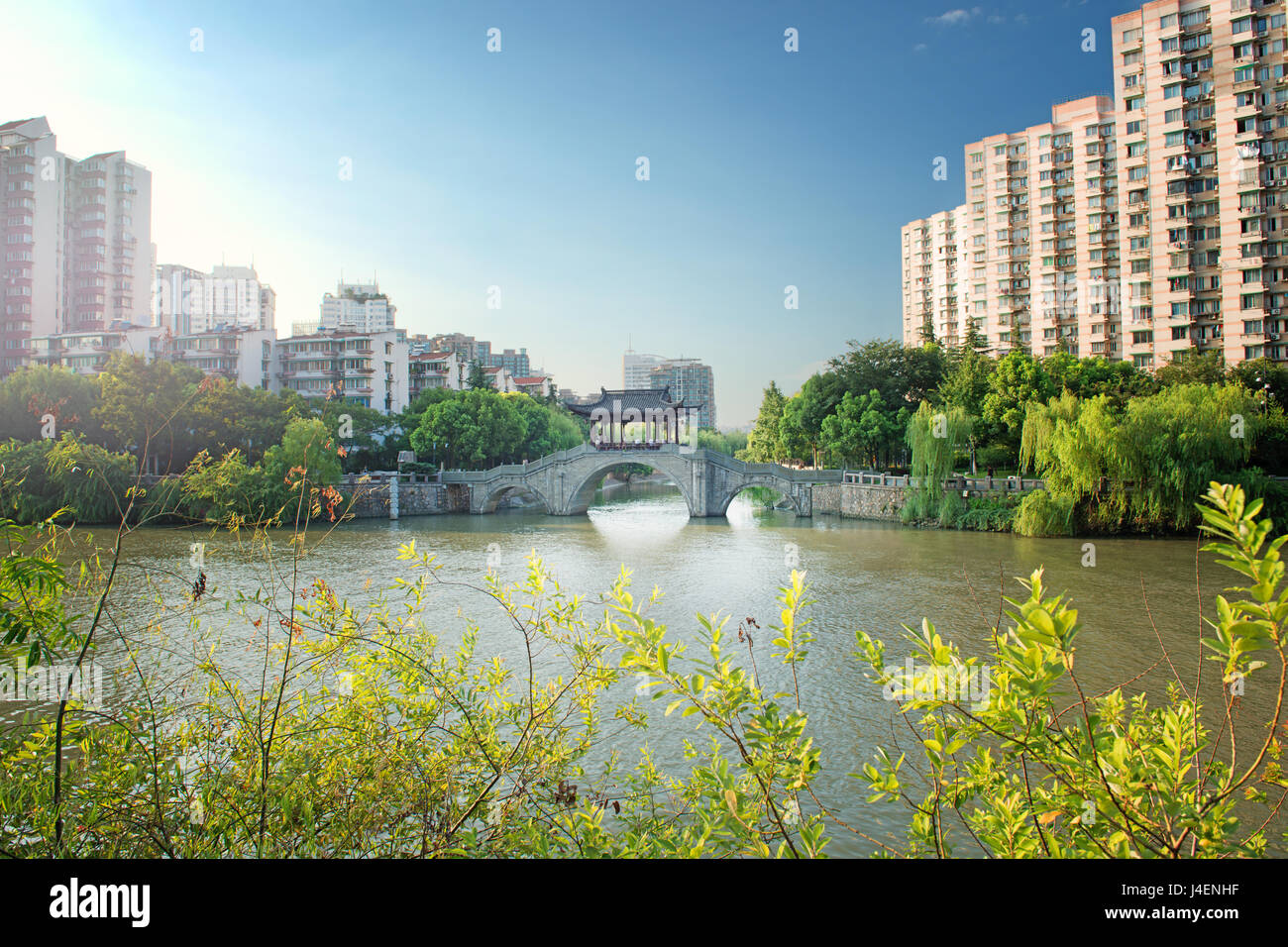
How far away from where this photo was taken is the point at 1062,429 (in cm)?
2134

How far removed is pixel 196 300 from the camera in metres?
69.8

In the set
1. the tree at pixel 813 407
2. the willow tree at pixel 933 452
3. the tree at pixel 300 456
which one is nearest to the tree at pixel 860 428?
the tree at pixel 813 407

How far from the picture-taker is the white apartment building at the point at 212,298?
217 ft

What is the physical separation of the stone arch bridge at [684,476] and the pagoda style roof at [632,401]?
416 cm

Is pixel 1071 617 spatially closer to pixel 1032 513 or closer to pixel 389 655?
pixel 389 655

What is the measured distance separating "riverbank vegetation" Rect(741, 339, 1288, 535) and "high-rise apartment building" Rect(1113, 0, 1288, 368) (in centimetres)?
444

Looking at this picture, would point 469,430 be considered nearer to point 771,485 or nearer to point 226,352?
point 771,485

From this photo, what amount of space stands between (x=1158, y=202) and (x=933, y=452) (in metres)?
19.7

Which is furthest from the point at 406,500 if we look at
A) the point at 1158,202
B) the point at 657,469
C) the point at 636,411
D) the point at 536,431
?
the point at 1158,202

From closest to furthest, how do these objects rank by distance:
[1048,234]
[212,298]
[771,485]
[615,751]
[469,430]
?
[615,751] < [771,485] < [469,430] < [1048,234] < [212,298]

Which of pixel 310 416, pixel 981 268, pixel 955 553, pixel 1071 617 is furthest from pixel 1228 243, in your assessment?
pixel 310 416

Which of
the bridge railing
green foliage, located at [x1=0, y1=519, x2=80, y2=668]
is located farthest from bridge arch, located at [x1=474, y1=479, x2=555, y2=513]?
green foliage, located at [x1=0, y1=519, x2=80, y2=668]

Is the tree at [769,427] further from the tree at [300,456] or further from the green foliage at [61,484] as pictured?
the green foliage at [61,484]
